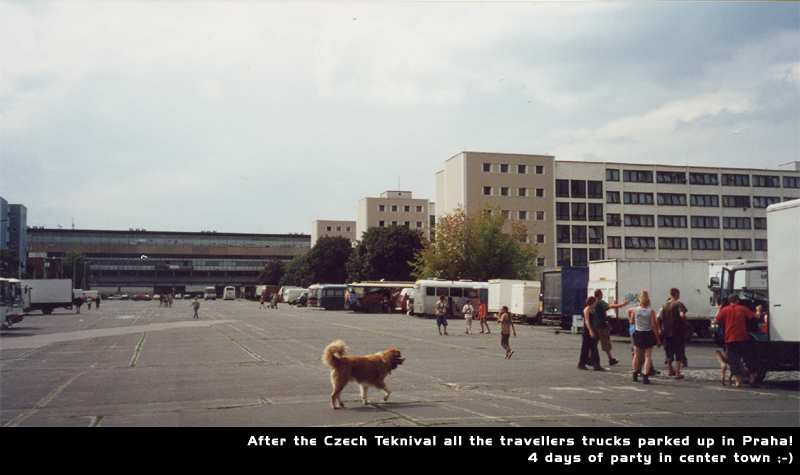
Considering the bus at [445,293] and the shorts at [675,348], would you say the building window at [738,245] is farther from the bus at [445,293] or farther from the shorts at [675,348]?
the shorts at [675,348]

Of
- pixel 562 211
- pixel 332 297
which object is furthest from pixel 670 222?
pixel 332 297

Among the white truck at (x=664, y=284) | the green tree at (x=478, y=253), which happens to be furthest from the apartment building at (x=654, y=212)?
the white truck at (x=664, y=284)

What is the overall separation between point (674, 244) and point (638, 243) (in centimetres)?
522

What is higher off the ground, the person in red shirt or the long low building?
the long low building

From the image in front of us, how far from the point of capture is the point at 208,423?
9.17 m

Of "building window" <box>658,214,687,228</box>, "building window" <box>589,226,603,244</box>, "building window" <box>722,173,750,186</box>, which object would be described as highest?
"building window" <box>722,173,750,186</box>

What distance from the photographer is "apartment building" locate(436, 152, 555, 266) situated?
94750 millimetres

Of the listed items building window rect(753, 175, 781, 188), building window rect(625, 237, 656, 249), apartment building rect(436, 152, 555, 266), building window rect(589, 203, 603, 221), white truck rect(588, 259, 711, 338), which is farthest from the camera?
building window rect(753, 175, 781, 188)

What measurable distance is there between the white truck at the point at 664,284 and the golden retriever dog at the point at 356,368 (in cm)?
2151

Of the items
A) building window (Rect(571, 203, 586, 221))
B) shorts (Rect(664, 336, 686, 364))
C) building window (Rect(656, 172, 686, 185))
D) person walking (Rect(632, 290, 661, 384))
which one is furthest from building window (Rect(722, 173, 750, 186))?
person walking (Rect(632, 290, 661, 384))

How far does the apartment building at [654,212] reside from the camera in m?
97.9

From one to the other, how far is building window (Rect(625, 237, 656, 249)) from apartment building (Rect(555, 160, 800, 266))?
106 millimetres

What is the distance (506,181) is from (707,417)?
87737 mm

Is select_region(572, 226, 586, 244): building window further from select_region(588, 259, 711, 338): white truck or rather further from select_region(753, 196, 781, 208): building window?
select_region(588, 259, 711, 338): white truck
